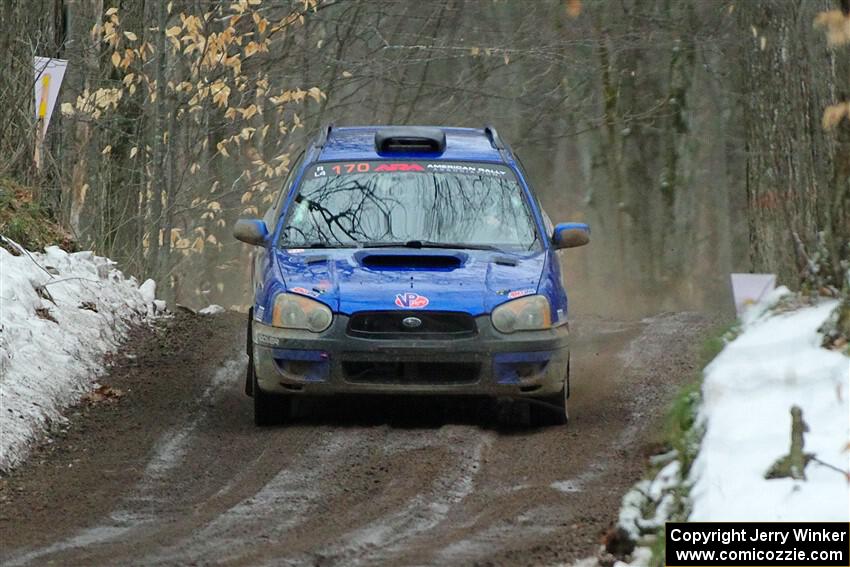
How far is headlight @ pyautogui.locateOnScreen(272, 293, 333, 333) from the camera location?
9.48m

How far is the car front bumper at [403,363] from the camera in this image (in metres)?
9.45

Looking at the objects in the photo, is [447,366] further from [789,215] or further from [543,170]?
[543,170]

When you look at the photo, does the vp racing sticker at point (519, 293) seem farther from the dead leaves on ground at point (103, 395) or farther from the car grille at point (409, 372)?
the dead leaves on ground at point (103, 395)

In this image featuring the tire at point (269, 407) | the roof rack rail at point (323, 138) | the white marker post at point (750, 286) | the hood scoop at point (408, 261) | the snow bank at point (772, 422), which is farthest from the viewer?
the roof rack rail at point (323, 138)

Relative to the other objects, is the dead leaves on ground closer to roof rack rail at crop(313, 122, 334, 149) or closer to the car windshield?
the car windshield

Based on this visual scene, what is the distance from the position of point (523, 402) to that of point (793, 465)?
4.77 m

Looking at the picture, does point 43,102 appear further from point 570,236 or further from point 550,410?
point 550,410

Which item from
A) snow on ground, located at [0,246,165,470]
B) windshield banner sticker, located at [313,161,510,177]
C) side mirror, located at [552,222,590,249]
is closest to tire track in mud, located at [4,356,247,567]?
snow on ground, located at [0,246,165,470]

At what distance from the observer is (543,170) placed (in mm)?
28703

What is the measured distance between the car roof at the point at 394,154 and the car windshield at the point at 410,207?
0.35ft

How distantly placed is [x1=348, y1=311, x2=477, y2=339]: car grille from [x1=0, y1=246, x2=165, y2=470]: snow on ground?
2.06 metres

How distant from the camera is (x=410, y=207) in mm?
10641

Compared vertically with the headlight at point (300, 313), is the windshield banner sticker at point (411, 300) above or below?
above

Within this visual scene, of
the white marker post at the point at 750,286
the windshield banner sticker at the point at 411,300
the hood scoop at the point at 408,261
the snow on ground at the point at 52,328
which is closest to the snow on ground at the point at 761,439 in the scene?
the white marker post at the point at 750,286
